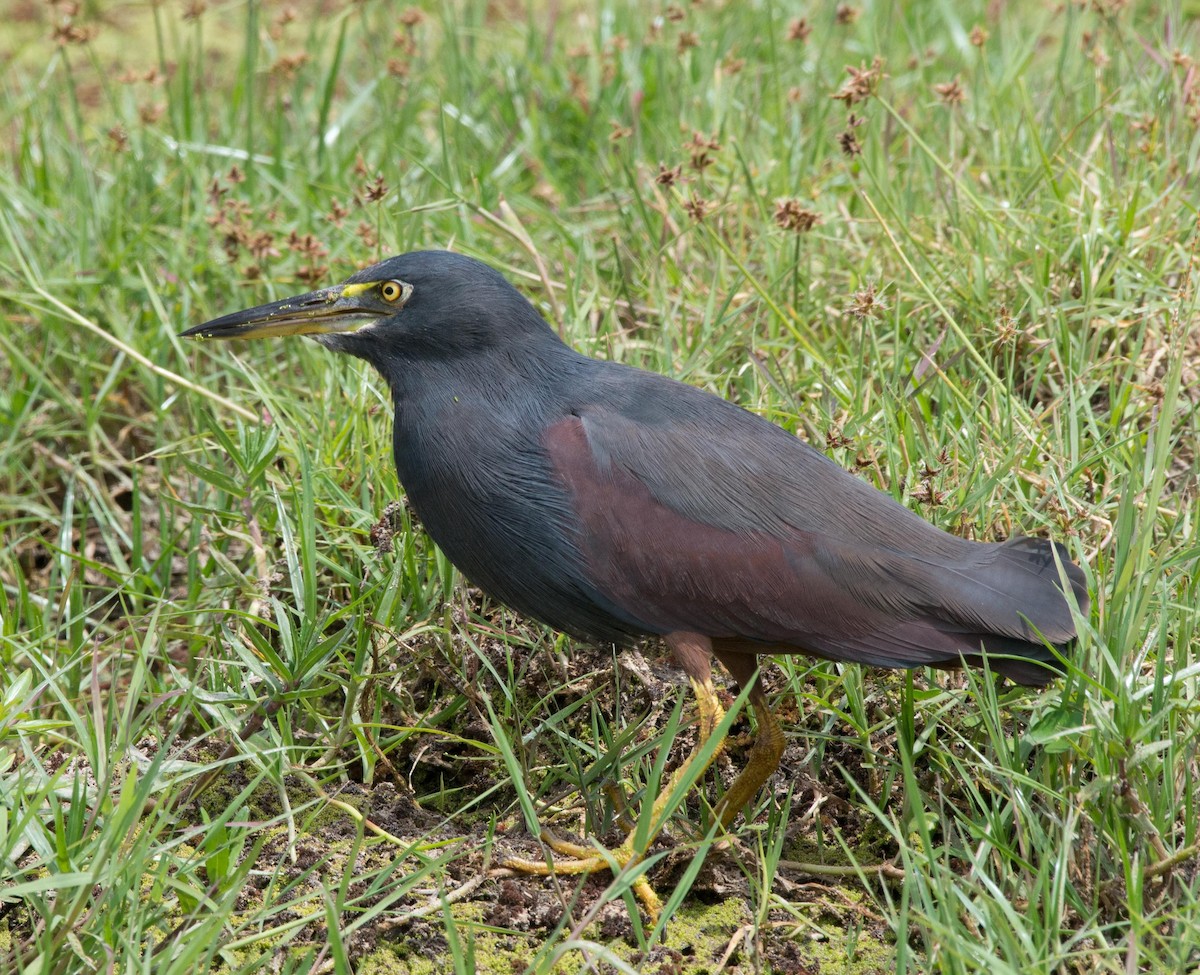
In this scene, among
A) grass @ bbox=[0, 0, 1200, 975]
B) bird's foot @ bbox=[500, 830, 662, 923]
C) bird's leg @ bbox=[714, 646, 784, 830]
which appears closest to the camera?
grass @ bbox=[0, 0, 1200, 975]

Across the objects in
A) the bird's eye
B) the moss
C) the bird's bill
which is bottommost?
the moss

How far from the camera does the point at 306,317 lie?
3686 millimetres

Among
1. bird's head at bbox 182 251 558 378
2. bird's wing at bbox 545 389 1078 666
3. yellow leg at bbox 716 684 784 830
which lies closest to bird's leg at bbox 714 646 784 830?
yellow leg at bbox 716 684 784 830

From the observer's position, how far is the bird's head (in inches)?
142

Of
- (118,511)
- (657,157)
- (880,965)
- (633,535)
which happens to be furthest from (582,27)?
(880,965)

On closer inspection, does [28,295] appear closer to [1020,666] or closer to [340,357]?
[340,357]

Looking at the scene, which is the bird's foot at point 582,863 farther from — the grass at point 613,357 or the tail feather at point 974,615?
the tail feather at point 974,615

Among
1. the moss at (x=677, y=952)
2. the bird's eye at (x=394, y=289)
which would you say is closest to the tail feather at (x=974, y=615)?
the moss at (x=677, y=952)

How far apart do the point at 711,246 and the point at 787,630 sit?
6.21ft

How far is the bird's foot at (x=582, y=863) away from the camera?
124 inches

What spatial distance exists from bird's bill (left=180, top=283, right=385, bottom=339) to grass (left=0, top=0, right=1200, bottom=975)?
320mm

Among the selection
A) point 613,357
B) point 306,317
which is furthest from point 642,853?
point 613,357

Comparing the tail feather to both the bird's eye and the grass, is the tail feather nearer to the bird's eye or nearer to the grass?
the grass

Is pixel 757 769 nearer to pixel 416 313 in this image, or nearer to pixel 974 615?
pixel 974 615
